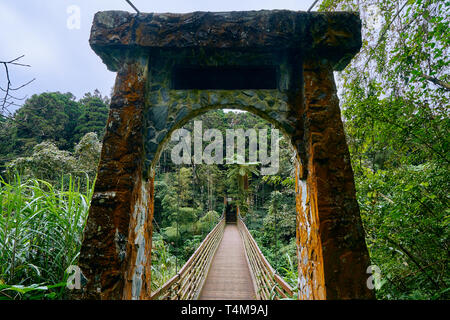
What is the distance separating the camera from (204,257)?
190 inches

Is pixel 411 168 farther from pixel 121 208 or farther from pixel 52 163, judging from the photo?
pixel 52 163

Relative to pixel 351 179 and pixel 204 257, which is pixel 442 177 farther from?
pixel 204 257

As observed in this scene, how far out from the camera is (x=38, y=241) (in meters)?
1.61

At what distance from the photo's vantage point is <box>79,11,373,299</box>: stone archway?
56.9 inches

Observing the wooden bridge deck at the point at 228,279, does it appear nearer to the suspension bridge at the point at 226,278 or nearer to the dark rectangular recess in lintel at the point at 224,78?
the suspension bridge at the point at 226,278

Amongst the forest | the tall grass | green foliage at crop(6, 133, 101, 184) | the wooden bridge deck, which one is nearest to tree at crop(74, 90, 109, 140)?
green foliage at crop(6, 133, 101, 184)

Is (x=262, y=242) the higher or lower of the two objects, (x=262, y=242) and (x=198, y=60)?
the lower

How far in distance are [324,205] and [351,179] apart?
0.27 metres

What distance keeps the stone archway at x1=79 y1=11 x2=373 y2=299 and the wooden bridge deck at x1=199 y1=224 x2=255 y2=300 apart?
2.66m

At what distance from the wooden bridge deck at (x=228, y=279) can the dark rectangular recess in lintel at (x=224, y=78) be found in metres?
3.50

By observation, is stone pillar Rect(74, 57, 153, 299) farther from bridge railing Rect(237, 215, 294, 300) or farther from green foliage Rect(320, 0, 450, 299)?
green foliage Rect(320, 0, 450, 299)

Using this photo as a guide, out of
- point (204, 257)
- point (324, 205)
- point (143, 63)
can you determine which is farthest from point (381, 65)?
point (204, 257)

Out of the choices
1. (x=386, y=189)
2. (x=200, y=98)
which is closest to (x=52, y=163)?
(x=200, y=98)

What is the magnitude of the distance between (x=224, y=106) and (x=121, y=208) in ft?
3.46
